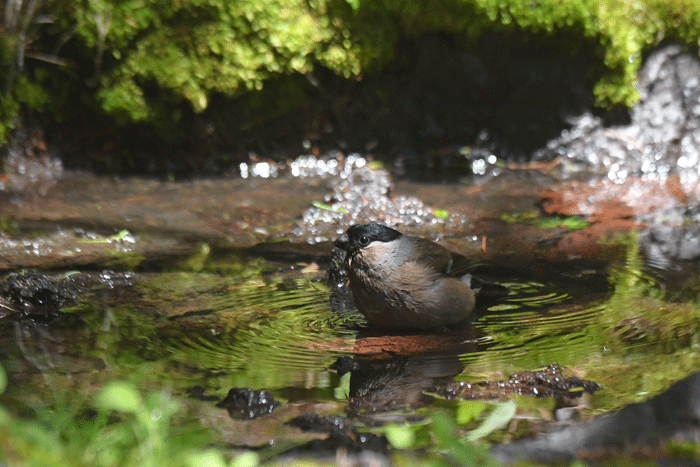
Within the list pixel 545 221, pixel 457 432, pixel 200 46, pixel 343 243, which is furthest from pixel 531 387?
pixel 200 46

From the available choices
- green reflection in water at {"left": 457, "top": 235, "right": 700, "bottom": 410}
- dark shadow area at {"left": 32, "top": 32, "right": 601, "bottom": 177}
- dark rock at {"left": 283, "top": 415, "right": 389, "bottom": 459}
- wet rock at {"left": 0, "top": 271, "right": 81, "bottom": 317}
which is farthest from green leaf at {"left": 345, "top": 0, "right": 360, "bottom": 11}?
dark rock at {"left": 283, "top": 415, "right": 389, "bottom": 459}

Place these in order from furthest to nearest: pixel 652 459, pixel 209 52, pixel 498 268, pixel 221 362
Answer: pixel 209 52 < pixel 498 268 < pixel 221 362 < pixel 652 459

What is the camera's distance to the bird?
435 centimetres

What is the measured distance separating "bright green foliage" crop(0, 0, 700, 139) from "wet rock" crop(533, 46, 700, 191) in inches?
27.9

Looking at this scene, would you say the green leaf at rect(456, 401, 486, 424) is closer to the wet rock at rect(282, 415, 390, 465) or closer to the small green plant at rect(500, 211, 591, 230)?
the wet rock at rect(282, 415, 390, 465)

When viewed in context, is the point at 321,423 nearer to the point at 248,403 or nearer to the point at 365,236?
the point at 248,403

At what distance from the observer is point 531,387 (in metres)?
3.16

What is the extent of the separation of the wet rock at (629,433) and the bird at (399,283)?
205cm

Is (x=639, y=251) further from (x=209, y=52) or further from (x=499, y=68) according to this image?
(x=209, y=52)

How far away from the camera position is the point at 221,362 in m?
3.63

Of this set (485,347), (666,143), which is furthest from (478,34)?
(485,347)

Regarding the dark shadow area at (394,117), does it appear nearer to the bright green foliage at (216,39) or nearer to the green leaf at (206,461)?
the bright green foliage at (216,39)

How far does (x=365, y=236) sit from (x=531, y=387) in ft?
5.75

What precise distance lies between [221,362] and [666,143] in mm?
7607
